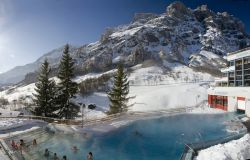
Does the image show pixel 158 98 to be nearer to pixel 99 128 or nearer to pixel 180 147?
pixel 99 128

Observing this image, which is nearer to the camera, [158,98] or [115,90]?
[115,90]

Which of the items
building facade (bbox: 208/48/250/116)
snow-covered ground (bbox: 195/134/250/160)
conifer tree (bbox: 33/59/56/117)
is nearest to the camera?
snow-covered ground (bbox: 195/134/250/160)

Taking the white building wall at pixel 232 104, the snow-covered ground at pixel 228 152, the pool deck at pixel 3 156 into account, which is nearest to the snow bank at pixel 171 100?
the white building wall at pixel 232 104

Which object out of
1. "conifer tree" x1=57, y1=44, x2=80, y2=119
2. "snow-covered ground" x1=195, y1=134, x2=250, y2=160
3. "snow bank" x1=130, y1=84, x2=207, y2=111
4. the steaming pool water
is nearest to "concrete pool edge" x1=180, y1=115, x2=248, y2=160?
"snow-covered ground" x1=195, y1=134, x2=250, y2=160

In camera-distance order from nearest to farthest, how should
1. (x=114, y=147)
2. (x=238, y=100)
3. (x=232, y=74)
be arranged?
(x=114, y=147)
(x=238, y=100)
(x=232, y=74)

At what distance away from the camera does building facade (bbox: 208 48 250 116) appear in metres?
52.2

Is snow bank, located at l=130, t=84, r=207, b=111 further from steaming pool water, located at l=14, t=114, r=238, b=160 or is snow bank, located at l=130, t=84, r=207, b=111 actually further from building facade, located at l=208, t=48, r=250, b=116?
steaming pool water, located at l=14, t=114, r=238, b=160

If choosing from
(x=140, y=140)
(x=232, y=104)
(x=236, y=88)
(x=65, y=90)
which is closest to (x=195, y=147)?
(x=140, y=140)

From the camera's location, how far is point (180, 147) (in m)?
30.2

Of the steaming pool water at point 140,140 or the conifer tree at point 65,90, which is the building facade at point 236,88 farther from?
the conifer tree at point 65,90

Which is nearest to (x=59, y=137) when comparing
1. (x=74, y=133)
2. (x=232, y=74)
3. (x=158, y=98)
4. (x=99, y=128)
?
(x=74, y=133)

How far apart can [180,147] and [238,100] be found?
29101 millimetres

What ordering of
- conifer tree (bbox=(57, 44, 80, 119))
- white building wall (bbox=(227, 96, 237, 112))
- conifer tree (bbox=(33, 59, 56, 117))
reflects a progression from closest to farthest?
conifer tree (bbox=(33, 59, 56, 117)) → conifer tree (bbox=(57, 44, 80, 119)) → white building wall (bbox=(227, 96, 237, 112))

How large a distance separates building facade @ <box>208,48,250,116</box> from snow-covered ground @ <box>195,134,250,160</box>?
22.9m
